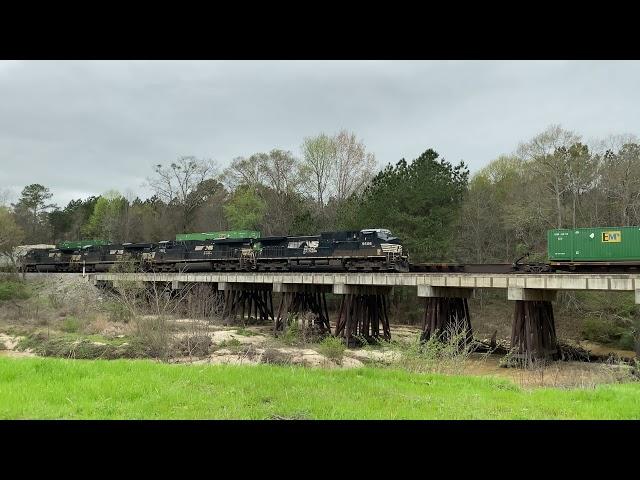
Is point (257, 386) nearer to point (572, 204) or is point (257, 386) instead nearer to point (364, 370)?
point (364, 370)

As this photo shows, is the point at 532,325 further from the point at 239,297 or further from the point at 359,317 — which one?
the point at 239,297

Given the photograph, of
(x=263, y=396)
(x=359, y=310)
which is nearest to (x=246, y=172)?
(x=359, y=310)

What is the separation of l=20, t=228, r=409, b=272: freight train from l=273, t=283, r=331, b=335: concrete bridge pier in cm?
158

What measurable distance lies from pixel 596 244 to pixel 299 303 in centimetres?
1888

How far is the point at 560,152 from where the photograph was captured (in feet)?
140

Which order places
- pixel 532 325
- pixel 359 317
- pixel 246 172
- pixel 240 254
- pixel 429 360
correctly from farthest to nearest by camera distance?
pixel 246 172
pixel 240 254
pixel 359 317
pixel 532 325
pixel 429 360

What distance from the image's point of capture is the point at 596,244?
2338 cm

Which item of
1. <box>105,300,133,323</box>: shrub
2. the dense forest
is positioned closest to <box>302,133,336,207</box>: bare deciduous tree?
the dense forest

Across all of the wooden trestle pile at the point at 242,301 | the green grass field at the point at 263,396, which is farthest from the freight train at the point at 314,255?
the green grass field at the point at 263,396

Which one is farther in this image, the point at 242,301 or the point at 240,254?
the point at 242,301

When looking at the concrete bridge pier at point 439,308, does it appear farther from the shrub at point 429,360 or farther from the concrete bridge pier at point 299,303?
the shrub at point 429,360

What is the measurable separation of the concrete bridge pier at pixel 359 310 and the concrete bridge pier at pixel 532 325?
866 cm

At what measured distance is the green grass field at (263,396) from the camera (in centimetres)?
733
